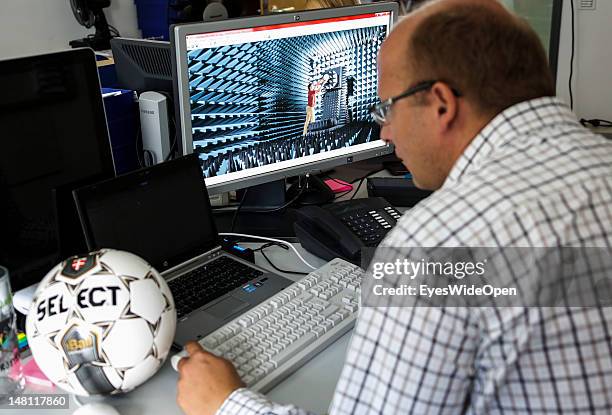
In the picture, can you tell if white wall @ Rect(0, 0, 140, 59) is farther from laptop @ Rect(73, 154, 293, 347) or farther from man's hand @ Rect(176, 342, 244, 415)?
man's hand @ Rect(176, 342, 244, 415)

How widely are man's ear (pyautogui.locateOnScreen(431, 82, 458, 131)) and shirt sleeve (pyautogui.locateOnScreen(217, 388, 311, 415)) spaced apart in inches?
17.1

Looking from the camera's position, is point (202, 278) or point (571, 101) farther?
point (571, 101)

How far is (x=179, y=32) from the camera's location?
129cm

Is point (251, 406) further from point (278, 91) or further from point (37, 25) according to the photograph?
point (37, 25)

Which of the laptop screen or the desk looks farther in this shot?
the laptop screen

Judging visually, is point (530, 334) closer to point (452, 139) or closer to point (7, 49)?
point (452, 139)

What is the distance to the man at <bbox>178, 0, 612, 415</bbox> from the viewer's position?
26.5 inches

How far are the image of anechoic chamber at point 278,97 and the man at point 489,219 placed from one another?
0.63 metres

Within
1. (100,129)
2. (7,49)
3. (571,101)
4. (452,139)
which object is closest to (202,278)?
(100,129)

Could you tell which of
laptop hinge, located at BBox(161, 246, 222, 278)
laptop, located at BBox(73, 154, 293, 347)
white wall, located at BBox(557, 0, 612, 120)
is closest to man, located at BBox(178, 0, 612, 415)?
laptop, located at BBox(73, 154, 293, 347)

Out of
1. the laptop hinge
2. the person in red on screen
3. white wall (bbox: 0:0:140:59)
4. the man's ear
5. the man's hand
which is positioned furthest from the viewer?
white wall (bbox: 0:0:140:59)

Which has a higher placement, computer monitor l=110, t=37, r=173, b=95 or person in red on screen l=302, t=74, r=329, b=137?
computer monitor l=110, t=37, r=173, b=95

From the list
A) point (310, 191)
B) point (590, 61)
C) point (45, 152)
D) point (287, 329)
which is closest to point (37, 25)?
point (310, 191)

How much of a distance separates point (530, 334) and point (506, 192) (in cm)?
16
